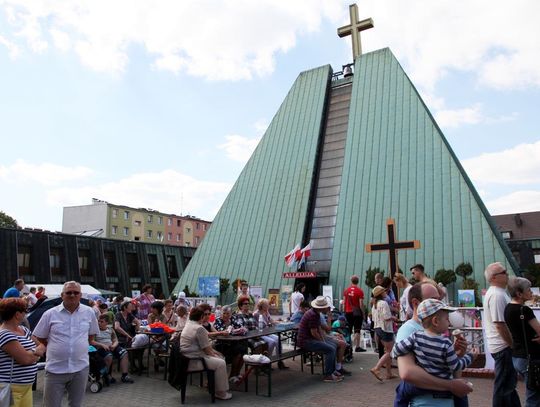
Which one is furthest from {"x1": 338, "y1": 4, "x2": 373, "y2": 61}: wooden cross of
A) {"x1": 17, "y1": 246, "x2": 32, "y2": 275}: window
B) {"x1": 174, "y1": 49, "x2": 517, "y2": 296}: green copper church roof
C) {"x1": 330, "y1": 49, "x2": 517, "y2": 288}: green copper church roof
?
{"x1": 17, "y1": 246, "x2": 32, "y2": 275}: window

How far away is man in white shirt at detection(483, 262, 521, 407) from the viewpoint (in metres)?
4.69

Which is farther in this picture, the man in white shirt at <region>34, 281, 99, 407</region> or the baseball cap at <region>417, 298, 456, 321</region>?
the man in white shirt at <region>34, 281, 99, 407</region>

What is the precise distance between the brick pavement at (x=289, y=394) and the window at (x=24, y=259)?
23.3m

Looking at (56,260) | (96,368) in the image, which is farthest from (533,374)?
(56,260)

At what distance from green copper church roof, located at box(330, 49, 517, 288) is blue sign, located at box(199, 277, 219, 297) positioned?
544 cm

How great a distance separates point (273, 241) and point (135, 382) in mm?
15076

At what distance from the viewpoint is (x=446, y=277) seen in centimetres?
1748

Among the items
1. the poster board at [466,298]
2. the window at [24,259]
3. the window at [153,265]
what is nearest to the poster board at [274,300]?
the poster board at [466,298]

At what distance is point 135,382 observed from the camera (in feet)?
26.8

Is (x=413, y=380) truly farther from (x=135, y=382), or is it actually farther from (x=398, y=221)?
(x=398, y=221)

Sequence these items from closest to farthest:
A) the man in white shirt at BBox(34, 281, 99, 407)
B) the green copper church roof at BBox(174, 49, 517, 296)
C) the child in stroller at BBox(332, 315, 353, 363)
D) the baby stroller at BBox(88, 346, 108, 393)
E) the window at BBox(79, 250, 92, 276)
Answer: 1. the man in white shirt at BBox(34, 281, 99, 407)
2. the baby stroller at BBox(88, 346, 108, 393)
3. the child in stroller at BBox(332, 315, 353, 363)
4. the green copper church roof at BBox(174, 49, 517, 296)
5. the window at BBox(79, 250, 92, 276)

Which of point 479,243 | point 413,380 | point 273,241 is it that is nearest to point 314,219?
point 273,241

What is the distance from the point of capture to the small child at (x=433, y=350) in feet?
9.73

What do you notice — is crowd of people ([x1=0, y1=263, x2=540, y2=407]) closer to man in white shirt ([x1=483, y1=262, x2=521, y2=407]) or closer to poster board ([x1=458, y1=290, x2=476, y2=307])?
man in white shirt ([x1=483, y1=262, x2=521, y2=407])
